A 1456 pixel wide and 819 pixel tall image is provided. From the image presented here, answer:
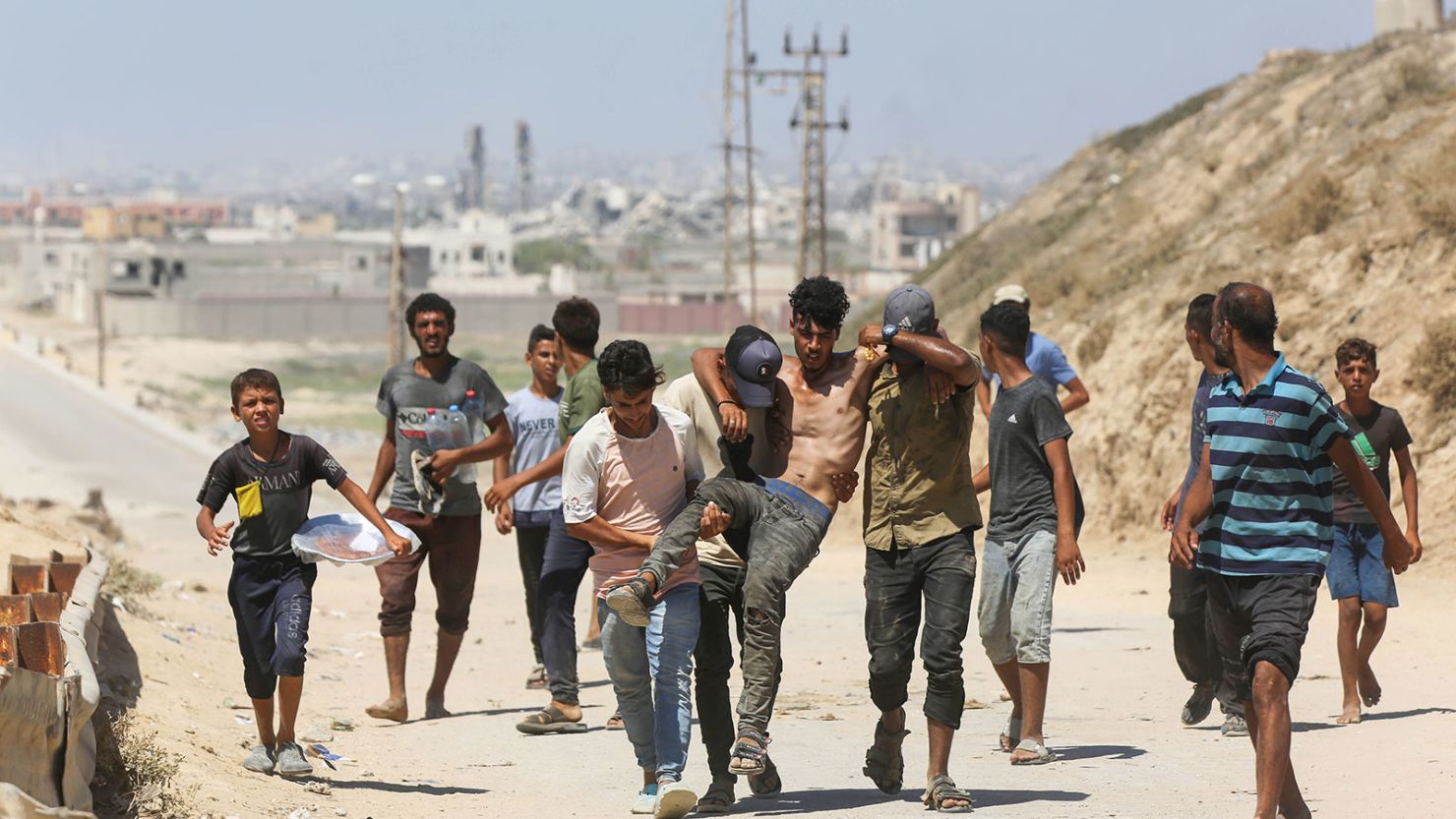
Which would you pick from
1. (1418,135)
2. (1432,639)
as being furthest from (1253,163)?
(1432,639)

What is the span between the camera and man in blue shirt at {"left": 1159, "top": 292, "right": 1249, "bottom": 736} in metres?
9.06

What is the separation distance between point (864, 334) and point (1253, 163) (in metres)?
24.5

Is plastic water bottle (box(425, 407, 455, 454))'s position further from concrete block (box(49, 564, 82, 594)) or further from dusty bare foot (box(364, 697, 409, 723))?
concrete block (box(49, 564, 82, 594))

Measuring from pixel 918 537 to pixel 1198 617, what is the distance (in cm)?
236

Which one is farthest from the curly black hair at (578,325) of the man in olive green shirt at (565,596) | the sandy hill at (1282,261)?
the sandy hill at (1282,261)

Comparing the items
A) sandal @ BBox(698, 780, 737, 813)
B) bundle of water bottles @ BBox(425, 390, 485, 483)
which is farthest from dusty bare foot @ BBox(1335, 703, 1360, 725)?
bundle of water bottles @ BBox(425, 390, 485, 483)

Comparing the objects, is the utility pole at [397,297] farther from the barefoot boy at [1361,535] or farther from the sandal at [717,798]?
the sandal at [717,798]

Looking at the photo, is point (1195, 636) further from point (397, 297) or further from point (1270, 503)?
point (397, 297)

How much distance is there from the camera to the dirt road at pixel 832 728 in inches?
310

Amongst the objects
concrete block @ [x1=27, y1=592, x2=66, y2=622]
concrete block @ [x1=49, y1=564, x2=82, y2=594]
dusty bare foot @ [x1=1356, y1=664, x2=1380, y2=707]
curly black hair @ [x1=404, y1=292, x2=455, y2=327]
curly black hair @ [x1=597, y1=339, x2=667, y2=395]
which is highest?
curly black hair @ [x1=404, y1=292, x2=455, y2=327]

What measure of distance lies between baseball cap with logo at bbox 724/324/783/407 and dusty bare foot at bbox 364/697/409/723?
3933mm

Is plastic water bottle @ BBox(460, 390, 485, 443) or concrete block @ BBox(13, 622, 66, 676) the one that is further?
plastic water bottle @ BBox(460, 390, 485, 443)

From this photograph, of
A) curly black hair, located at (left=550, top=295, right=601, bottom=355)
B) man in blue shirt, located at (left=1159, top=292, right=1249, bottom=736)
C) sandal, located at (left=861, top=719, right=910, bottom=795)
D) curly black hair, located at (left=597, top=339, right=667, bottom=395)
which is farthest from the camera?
curly black hair, located at (left=550, top=295, right=601, bottom=355)

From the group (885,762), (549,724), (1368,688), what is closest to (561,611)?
(549,724)
